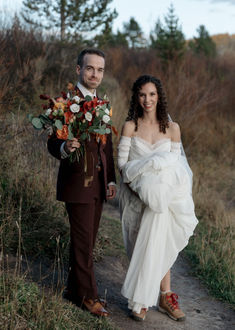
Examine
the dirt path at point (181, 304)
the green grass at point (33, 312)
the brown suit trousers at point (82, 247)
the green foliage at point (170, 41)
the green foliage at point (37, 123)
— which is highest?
the green foliage at point (170, 41)

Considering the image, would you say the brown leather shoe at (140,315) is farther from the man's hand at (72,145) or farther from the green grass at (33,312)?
the man's hand at (72,145)

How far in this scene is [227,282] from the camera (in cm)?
520

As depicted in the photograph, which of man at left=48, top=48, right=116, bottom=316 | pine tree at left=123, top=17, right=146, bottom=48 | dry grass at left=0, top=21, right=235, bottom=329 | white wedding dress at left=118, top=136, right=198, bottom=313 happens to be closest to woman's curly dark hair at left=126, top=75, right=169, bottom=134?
white wedding dress at left=118, top=136, right=198, bottom=313

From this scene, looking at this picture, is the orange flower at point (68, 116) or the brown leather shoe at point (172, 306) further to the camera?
the brown leather shoe at point (172, 306)

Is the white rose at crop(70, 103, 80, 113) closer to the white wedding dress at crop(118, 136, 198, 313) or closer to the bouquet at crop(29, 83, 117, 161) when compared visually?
the bouquet at crop(29, 83, 117, 161)

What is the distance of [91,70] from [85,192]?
3.38ft

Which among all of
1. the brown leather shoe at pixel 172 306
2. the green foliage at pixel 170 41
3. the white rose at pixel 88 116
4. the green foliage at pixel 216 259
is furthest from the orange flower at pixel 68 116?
the green foliage at pixel 170 41

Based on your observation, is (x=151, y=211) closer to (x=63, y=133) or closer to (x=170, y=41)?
(x=63, y=133)

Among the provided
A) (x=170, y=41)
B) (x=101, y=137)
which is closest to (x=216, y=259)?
(x=101, y=137)

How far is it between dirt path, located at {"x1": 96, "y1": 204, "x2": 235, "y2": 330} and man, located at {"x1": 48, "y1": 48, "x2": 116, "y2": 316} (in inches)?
16.7

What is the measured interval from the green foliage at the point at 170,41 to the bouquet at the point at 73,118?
11.2m

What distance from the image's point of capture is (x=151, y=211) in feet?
13.1

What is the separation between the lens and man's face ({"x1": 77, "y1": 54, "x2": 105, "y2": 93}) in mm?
3771

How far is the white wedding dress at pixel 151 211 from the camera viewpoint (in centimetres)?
390
